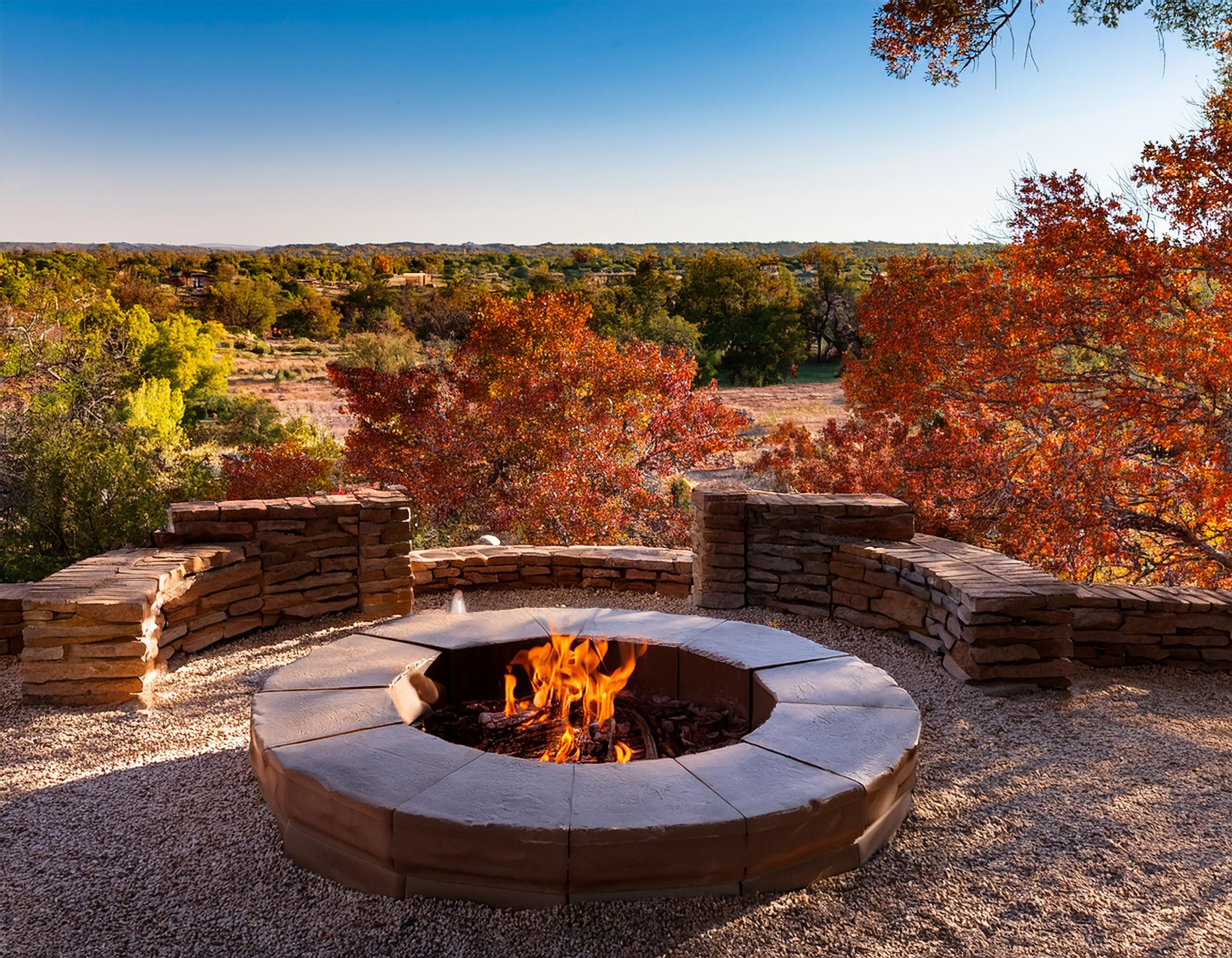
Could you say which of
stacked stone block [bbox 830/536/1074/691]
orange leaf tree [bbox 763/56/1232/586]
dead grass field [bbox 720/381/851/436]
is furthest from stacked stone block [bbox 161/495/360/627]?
dead grass field [bbox 720/381/851/436]

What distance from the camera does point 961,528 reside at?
8656 millimetres

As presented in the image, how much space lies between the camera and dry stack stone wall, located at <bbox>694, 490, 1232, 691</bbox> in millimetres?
4113

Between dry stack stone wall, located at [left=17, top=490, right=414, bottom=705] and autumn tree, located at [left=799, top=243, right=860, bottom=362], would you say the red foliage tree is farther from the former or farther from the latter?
autumn tree, located at [left=799, top=243, right=860, bottom=362]

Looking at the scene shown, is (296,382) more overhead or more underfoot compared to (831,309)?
more underfoot

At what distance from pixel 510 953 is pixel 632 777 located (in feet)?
2.03

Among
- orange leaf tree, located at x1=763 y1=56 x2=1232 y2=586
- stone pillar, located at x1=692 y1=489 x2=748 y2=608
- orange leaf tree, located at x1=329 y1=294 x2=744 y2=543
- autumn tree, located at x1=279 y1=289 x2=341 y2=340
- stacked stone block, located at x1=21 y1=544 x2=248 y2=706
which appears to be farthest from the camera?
autumn tree, located at x1=279 y1=289 x2=341 y2=340

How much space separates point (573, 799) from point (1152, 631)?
3.72 m

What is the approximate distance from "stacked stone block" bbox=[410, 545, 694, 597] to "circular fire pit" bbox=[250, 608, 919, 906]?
7.73 ft

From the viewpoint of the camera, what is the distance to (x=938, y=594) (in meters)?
4.53

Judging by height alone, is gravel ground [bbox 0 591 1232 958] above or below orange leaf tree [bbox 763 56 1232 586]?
below

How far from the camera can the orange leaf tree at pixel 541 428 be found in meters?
8.91

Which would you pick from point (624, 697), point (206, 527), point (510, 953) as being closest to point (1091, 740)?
point (624, 697)

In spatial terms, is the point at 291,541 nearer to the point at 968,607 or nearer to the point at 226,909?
the point at 226,909

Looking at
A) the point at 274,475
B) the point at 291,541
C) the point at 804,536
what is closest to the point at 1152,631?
the point at 804,536
